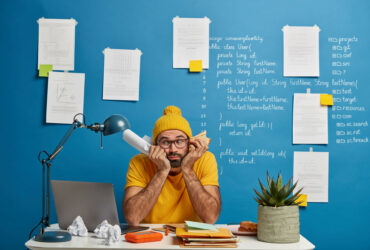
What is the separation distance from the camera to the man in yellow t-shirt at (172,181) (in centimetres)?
211

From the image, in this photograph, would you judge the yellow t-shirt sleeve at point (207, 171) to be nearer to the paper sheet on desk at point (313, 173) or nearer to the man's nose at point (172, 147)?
the man's nose at point (172, 147)

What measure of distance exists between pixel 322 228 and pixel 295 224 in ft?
4.43

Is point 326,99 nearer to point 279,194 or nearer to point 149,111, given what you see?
point 149,111

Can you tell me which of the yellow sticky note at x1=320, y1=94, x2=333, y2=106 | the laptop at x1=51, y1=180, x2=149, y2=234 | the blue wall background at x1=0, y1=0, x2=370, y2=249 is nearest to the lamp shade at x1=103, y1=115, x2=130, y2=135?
the laptop at x1=51, y1=180, x2=149, y2=234

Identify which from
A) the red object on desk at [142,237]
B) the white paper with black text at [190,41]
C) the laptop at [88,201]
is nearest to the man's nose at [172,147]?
the laptop at [88,201]

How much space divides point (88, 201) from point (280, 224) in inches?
32.3

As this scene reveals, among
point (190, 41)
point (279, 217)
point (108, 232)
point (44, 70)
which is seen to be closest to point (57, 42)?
point (44, 70)

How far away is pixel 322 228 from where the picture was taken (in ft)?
9.29

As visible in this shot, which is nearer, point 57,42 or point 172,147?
point 172,147

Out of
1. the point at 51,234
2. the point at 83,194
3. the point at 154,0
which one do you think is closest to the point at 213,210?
the point at 83,194

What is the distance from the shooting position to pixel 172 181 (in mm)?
2330

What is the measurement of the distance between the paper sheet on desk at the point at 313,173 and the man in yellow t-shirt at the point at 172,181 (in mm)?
832

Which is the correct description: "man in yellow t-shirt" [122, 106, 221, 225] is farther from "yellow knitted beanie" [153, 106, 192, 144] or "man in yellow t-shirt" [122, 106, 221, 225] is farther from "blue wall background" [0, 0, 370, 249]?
"blue wall background" [0, 0, 370, 249]

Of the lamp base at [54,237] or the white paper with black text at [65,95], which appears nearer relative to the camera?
the lamp base at [54,237]
